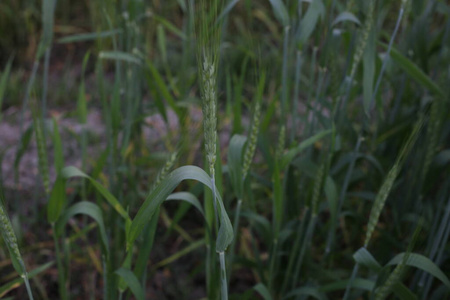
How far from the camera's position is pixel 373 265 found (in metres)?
0.79

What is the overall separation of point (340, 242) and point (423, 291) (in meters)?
0.37

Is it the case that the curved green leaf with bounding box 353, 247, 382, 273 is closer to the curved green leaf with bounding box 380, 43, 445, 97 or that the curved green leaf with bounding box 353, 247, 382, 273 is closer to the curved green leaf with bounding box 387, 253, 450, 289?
the curved green leaf with bounding box 387, 253, 450, 289

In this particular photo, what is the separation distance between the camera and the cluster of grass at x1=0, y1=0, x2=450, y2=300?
0.78 metres

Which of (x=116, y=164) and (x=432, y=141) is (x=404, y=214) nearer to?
(x=432, y=141)

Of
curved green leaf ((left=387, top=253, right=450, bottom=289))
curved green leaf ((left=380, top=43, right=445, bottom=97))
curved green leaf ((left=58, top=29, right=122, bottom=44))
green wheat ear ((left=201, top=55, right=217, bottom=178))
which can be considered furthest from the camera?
curved green leaf ((left=58, top=29, right=122, bottom=44))

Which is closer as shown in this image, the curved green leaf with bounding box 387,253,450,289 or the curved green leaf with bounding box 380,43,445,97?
the curved green leaf with bounding box 387,253,450,289

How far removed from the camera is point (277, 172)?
0.85 meters

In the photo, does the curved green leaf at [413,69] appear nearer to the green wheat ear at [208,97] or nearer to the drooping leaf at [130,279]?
the green wheat ear at [208,97]

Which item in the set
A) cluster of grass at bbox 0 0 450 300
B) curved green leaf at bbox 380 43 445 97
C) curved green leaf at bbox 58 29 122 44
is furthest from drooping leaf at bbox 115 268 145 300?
curved green leaf at bbox 380 43 445 97

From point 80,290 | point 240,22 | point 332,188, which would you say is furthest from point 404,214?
point 240,22

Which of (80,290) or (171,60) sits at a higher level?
(171,60)

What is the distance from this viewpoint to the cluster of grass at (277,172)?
78cm

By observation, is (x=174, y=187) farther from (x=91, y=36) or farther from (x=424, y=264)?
(x=91, y=36)

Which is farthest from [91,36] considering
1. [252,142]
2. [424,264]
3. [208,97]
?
[424,264]
